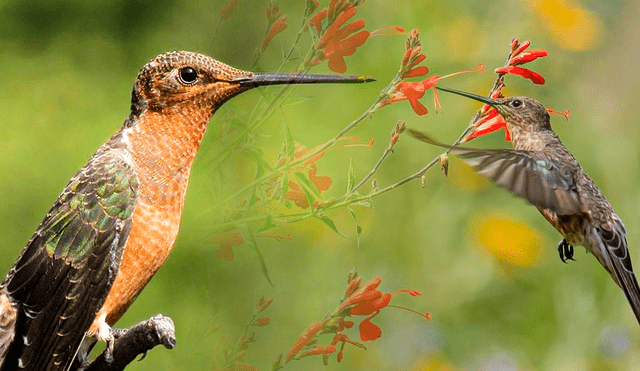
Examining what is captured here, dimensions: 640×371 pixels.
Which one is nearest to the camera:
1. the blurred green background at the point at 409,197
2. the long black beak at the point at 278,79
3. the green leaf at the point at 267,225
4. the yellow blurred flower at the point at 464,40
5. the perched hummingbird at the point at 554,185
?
the long black beak at the point at 278,79

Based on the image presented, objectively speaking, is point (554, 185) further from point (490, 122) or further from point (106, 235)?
point (106, 235)

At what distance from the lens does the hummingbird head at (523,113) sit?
1592 millimetres

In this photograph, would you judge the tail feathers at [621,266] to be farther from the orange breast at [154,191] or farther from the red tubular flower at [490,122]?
the orange breast at [154,191]

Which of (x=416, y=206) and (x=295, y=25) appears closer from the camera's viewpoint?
(x=295, y=25)

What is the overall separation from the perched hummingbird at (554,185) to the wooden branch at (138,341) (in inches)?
24.2

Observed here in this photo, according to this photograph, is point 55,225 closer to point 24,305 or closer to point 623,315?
point 24,305

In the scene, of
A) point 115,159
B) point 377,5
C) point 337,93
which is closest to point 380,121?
point 337,93

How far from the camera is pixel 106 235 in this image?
1.34 m

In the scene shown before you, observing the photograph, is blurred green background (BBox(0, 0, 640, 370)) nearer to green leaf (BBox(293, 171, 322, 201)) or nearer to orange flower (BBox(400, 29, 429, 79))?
green leaf (BBox(293, 171, 322, 201))

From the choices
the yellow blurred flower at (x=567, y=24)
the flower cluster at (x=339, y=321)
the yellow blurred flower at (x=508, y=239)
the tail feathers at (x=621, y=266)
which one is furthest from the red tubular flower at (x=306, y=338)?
the yellow blurred flower at (x=567, y=24)

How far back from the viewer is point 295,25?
2.61 meters

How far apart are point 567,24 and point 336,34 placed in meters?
1.97

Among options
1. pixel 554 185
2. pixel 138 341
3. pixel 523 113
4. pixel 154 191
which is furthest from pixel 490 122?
pixel 138 341

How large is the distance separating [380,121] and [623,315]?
101 cm
